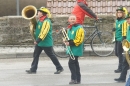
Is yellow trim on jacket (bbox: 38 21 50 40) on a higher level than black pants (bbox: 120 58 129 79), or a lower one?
higher

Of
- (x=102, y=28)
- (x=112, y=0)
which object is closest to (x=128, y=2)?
(x=112, y=0)

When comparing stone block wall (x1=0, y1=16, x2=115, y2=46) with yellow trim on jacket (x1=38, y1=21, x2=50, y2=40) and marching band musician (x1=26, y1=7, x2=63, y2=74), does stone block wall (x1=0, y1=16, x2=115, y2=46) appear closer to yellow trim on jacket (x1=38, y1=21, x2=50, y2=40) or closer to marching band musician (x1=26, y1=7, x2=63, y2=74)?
marching band musician (x1=26, y1=7, x2=63, y2=74)

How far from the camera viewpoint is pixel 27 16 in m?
10.8

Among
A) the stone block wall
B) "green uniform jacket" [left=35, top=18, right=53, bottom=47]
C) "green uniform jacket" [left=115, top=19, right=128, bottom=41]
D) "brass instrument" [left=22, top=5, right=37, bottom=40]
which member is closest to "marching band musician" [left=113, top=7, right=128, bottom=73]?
"green uniform jacket" [left=115, top=19, right=128, bottom=41]

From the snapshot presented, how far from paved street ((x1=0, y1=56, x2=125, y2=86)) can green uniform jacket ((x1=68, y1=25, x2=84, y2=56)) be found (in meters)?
0.79

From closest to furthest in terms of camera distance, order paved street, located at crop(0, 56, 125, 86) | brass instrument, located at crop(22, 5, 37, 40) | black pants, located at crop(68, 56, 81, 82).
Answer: black pants, located at crop(68, 56, 81, 82) → paved street, located at crop(0, 56, 125, 86) → brass instrument, located at crop(22, 5, 37, 40)

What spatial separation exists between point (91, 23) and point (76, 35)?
5582 millimetres

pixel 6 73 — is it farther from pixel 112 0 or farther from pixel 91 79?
pixel 112 0

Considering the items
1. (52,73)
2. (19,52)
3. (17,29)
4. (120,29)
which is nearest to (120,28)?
(120,29)

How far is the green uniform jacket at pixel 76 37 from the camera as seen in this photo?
30.8 feet

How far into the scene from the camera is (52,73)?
437 inches

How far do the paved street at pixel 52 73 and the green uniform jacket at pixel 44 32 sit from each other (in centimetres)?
76

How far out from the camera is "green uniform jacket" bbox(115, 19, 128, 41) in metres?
10.6

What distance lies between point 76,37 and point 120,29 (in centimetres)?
184
